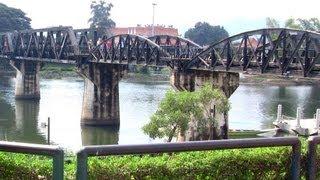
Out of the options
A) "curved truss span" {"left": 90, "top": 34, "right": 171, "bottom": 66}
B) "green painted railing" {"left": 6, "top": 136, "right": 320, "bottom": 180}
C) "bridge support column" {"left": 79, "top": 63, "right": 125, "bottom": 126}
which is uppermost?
"curved truss span" {"left": 90, "top": 34, "right": 171, "bottom": 66}

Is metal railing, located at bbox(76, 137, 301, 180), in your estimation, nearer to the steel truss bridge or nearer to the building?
the steel truss bridge

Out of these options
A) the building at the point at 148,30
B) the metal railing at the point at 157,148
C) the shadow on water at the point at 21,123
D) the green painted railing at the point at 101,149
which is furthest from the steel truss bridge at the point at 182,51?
the building at the point at 148,30

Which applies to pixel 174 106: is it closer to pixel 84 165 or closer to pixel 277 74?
pixel 277 74

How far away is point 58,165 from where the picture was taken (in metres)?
5.83

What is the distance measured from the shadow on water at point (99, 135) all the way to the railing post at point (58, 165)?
174 feet

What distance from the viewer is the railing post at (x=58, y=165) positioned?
5.78 m

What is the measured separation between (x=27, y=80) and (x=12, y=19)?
4795 centimetres

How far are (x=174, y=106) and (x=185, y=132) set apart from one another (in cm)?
265

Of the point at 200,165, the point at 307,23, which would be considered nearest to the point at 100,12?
the point at 307,23

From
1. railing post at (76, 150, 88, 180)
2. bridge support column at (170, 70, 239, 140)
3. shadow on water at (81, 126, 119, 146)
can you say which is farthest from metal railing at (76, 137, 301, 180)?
shadow on water at (81, 126, 119, 146)

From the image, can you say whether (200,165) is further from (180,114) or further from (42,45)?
(42,45)

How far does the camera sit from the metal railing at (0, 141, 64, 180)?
225 inches

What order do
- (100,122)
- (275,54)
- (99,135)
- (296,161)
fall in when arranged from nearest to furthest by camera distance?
(296,161) < (275,54) < (99,135) < (100,122)

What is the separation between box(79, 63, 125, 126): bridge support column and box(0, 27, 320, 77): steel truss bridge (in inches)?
63.8
